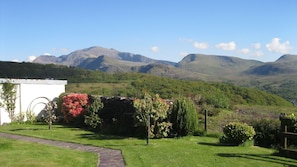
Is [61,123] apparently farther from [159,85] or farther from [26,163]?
[159,85]

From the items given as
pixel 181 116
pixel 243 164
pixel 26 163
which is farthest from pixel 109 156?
pixel 181 116

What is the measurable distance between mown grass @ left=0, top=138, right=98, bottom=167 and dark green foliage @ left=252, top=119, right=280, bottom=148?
750 cm

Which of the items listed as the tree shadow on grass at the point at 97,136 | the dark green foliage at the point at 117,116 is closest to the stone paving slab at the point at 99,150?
the tree shadow on grass at the point at 97,136

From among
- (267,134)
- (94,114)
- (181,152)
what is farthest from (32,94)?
(267,134)

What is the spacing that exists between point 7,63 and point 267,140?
1798 inches

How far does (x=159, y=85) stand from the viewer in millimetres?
55625

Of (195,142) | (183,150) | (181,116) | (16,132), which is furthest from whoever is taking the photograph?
(16,132)

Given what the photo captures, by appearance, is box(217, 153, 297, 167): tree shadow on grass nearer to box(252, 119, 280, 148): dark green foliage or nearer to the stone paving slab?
box(252, 119, 280, 148): dark green foliage

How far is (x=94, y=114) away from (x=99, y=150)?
20.1ft

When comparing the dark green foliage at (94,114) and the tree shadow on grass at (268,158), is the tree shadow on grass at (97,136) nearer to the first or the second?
the dark green foliage at (94,114)

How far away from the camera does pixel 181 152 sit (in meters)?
11.8

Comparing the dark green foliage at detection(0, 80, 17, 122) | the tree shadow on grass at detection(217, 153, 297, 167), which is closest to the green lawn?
the tree shadow on grass at detection(217, 153, 297, 167)

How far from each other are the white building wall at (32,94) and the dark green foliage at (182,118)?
1033cm

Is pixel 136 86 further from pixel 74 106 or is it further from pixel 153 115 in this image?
pixel 153 115
